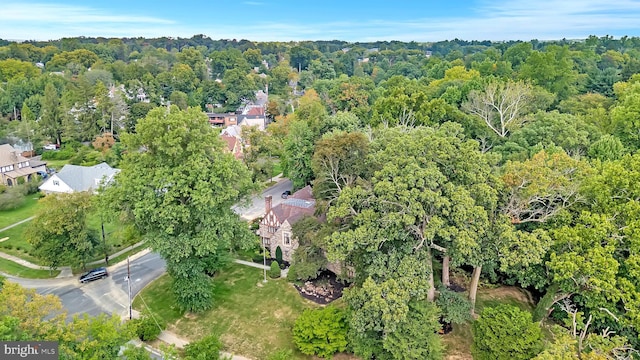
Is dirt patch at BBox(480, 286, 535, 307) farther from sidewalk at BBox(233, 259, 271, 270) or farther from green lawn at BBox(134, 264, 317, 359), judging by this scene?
sidewalk at BBox(233, 259, 271, 270)

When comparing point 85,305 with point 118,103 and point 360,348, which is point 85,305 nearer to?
point 360,348

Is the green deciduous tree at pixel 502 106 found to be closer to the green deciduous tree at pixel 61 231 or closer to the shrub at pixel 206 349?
the shrub at pixel 206 349

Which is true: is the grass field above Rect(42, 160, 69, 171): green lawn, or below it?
below

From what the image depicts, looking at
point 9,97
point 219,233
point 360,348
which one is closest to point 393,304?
point 360,348

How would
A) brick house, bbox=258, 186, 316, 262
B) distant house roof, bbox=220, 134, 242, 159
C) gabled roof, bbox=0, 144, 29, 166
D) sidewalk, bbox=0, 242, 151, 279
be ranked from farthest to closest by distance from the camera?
distant house roof, bbox=220, 134, 242, 159 < gabled roof, bbox=0, 144, 29, 166 < brick house, bbox=258, 186, 316, 262 < sidewalk, bbox=0, 242, 151, 279

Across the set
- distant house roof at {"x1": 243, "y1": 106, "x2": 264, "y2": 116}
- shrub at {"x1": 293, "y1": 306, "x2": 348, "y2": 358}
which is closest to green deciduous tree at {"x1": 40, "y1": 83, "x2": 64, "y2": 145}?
distant house roof at {"x1": 243, "y1": 106, "x2": 264, "y2": 116}
